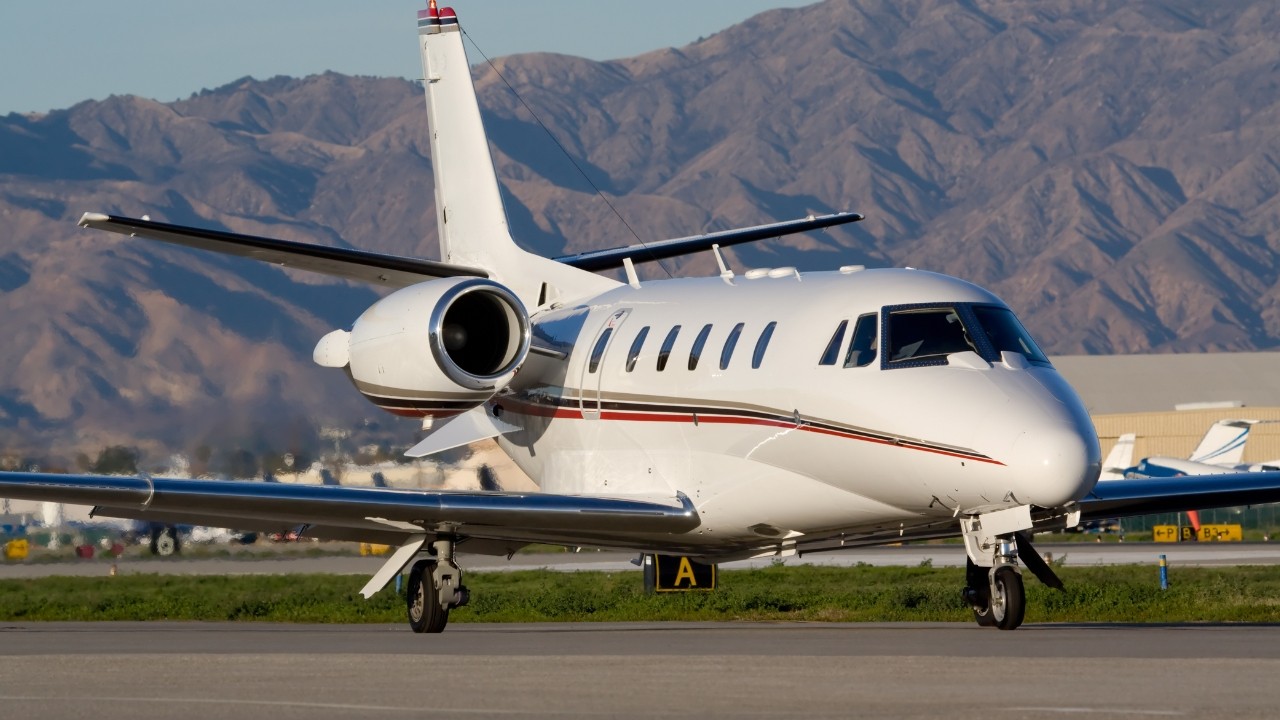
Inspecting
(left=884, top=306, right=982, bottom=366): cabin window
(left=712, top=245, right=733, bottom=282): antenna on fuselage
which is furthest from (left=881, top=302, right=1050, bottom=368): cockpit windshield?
(left=712, top=245, right=733, bottom=282): antenna on fuselage

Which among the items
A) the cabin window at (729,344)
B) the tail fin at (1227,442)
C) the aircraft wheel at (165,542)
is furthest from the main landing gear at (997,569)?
the tail fin at (1227,442)

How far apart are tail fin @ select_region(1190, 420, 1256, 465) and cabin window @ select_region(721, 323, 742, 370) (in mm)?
65223

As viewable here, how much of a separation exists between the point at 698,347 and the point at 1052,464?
16.1 ft

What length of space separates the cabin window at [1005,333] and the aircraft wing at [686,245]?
237 inches

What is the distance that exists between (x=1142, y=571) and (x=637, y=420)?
22.6 m

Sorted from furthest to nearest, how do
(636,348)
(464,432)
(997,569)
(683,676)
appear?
(464,432) < (636,348) < (997,569) < (683,676)

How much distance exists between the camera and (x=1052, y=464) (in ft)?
55.9

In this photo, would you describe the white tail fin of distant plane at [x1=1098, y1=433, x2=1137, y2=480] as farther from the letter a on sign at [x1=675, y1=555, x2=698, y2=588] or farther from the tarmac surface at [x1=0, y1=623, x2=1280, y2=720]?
the tarmac surface at [x1=0, y1=623, x2=1280, y2=720]

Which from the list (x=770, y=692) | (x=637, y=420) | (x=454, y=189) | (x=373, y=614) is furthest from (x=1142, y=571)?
(x=770, y=692)

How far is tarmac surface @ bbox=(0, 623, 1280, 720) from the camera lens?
39.7 ft

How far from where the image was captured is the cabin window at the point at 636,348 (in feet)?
72.3

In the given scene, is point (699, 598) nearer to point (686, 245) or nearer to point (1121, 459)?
point (686, 245)

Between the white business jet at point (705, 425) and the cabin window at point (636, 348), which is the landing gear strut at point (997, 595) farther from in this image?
the cabin window at point (636, 348)

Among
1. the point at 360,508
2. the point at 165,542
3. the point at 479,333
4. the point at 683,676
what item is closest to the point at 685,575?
the point at 479,333
